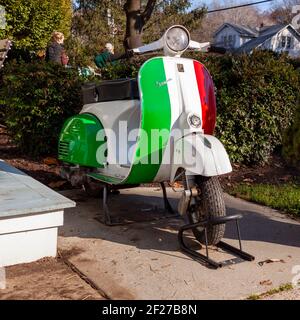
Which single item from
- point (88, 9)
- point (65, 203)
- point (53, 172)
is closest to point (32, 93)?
point (53, 172)

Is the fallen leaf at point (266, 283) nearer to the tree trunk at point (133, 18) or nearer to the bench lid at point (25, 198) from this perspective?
the bench lid at point (25, 198)

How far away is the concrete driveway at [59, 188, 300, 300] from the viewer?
269cm

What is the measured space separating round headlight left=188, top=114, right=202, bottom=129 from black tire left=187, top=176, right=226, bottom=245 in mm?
400

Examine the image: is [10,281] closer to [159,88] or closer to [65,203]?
[65,203]

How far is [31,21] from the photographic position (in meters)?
9.85

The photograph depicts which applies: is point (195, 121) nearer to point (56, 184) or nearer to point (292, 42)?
point (56, 184)

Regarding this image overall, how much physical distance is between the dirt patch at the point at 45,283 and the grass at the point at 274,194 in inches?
96.2

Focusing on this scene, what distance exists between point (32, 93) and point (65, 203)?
3.19 metres

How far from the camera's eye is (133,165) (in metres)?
3.50

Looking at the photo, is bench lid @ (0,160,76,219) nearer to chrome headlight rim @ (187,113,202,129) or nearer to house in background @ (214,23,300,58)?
chrome headlight rim @ (187,113,202,129)

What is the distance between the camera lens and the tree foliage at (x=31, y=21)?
30.9 ft

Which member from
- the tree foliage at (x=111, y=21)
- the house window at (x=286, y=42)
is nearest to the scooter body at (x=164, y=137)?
the tree foliage at (x=111, y=21)

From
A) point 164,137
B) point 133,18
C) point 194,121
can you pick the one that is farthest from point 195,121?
point 133,18

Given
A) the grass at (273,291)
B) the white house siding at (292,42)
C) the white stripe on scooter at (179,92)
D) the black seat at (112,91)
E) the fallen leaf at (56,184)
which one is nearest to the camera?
the grass at (273,291)
